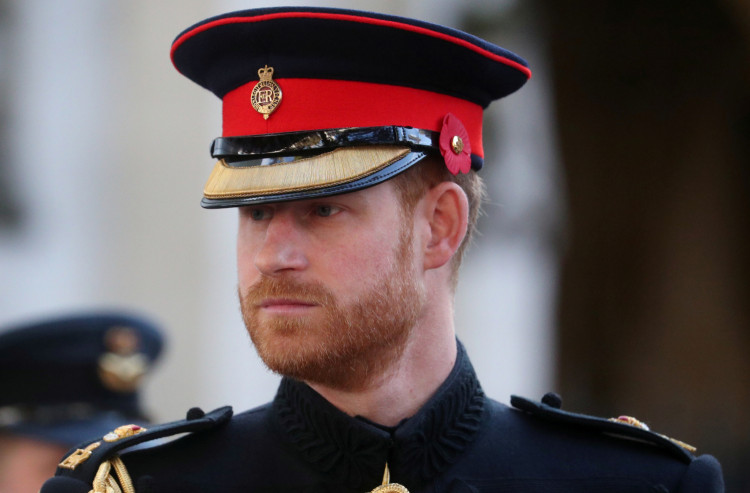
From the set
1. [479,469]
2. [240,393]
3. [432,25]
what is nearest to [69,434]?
[479,469]

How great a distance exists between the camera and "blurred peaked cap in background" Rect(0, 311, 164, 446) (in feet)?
16.0

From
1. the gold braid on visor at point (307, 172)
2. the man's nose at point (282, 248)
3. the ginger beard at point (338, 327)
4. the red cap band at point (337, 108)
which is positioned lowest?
the ginger beard at point (338, 327)

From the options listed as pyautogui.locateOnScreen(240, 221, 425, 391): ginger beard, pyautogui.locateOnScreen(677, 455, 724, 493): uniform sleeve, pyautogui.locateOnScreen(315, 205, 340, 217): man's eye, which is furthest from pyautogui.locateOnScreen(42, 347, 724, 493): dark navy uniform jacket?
pyautogui.locateOnScreen(315, 205, 340, 217): man's eye

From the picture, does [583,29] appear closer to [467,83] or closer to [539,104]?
[539,104]

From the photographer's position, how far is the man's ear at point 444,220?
3105 mm

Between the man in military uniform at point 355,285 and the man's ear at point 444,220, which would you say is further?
the man's ear at point 444,220

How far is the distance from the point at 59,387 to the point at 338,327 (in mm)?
2520

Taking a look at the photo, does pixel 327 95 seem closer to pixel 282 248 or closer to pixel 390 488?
pixel 282 248

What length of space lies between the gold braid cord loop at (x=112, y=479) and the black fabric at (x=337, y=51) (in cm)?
104

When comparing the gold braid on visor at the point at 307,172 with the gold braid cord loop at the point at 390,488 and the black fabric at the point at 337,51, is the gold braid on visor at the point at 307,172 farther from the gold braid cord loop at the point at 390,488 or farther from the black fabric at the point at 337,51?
the gold braid cord loop at the point at 390,488

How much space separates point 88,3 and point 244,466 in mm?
7196

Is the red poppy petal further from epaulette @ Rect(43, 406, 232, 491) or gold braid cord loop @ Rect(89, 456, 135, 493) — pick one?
gold braid cord loop @ Rect(89, 456, 135, 493)

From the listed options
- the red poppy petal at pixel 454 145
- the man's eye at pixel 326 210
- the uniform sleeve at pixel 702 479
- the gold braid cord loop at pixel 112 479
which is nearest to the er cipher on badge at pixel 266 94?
the man's eye at pixel 326 210

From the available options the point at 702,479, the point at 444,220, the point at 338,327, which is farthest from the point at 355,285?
the point at 702,479
